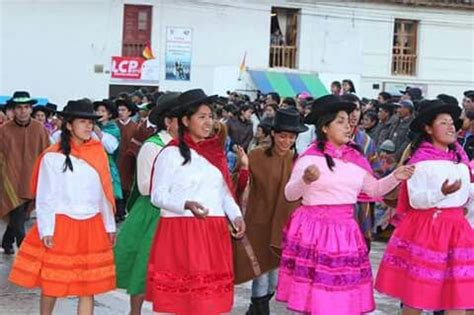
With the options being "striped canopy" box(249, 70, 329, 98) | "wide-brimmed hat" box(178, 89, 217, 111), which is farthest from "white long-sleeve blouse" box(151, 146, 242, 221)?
"striped canopy" box(249, 70, 329, 98)

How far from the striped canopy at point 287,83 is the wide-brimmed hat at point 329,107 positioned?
866 inches

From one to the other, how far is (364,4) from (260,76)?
4.79 meters

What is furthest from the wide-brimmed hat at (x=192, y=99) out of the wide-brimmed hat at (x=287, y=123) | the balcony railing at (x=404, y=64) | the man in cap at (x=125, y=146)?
the balcony railing at (x=404, y=64)

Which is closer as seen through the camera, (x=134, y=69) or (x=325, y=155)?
(x=325, y=155)

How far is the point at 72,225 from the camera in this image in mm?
6480

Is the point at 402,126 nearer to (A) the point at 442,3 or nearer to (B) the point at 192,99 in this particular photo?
(B) the point at 192,99

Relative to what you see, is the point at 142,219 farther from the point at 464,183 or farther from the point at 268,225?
the point at 464,183

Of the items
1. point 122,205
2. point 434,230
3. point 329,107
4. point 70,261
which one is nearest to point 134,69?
point 122,205

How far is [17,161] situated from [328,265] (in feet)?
18.5

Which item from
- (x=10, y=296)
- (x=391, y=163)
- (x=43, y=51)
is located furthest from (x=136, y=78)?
(x=10, y=296)

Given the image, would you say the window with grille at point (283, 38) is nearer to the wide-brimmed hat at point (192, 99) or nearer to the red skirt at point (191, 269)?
the wide-brimmed hat at point (192, 99)

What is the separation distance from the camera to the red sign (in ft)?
91.1

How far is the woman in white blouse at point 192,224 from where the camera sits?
226 inches

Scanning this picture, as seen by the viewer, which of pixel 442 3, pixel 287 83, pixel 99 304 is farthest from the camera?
pixel 442 3
